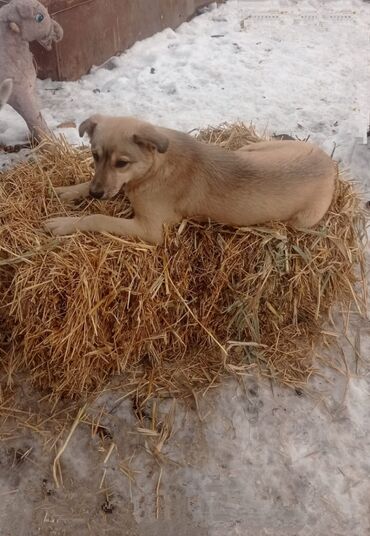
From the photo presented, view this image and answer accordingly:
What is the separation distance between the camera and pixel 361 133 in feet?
17.9

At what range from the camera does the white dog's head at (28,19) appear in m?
4.29

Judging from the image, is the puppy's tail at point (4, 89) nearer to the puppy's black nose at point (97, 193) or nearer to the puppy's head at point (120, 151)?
the puppy's head at point (120, 151)

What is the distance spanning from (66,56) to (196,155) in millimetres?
3191

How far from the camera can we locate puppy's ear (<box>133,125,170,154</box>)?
2795 mm

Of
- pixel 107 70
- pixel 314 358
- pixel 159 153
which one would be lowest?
pixel 314 358

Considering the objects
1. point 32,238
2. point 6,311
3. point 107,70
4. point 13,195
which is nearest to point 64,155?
point 13,195

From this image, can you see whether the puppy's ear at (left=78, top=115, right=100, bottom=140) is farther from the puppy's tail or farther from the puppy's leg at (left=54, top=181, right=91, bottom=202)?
the puppy's tail

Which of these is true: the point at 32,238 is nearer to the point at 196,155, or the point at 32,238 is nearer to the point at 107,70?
the point at 196,155

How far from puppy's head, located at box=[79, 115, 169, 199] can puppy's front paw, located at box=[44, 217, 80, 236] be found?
0.85 ft

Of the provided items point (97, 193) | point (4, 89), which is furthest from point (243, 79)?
point (97, 193)

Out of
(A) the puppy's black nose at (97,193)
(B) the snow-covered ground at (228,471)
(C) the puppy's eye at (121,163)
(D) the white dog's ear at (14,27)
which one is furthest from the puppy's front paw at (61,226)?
(D) the white dog's ear at (14,27)

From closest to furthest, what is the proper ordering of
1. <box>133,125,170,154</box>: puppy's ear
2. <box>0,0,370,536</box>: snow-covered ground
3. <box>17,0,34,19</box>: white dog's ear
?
<box>0,0,370,536</box>: snow-covered ground, <box>133,125,170,154</box>: puppy's ear, <box>17,0,34,19</box>: white dog's ear

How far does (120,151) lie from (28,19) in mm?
2283

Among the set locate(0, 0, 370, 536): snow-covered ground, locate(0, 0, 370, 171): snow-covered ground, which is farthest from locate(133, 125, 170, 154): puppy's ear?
locate(0, 0, 370, 171): snow-covered ground
